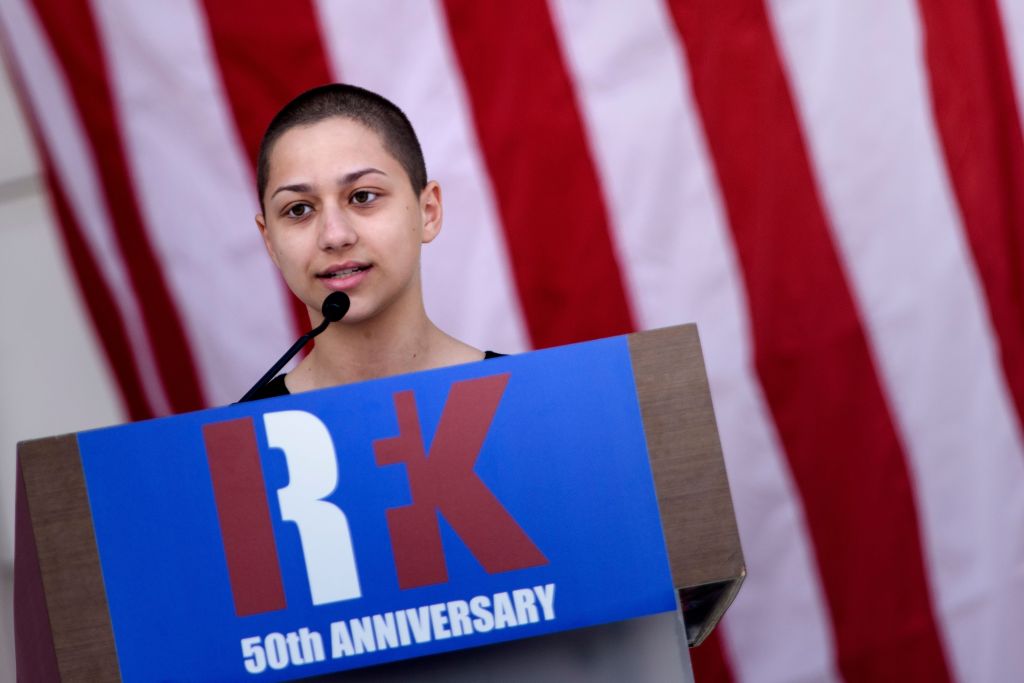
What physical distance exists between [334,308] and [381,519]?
32 cm

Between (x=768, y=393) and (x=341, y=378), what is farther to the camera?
(x=768, y=393)

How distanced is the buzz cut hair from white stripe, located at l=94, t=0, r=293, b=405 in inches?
25.6

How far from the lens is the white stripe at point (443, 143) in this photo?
227 centimetres

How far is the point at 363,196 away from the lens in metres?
1.54

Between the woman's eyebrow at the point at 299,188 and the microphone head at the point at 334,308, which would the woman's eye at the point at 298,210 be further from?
→ the microphone head at the point at 334,308

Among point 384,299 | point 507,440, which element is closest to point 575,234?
point 384,299

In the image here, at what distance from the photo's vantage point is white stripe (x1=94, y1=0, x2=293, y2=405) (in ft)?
7.37

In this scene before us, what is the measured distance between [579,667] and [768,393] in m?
1.27

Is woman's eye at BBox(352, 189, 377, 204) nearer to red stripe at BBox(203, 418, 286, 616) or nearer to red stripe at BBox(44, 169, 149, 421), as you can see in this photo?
red stripe at BBox(203, 418, 286, 616)

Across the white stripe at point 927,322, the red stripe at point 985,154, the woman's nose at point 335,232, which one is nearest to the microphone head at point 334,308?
the woman's nose at point 335,232

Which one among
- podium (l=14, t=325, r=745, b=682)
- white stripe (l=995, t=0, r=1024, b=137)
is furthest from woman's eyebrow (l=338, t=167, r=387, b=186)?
white stripe (l=995, t=0, r=1024, b=137)

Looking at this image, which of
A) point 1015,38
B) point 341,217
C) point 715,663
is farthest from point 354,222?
point 1015,38

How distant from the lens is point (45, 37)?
223 centimetres

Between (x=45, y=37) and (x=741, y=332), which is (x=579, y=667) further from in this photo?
(x=45, y=37)
